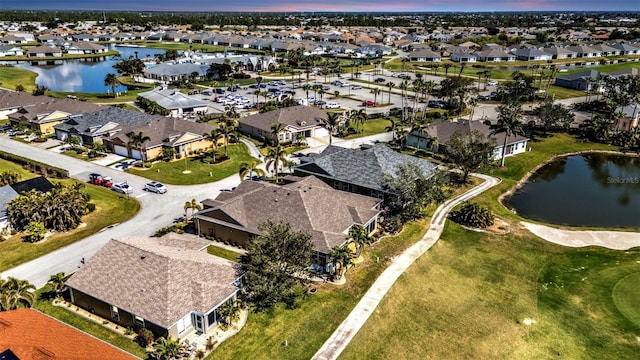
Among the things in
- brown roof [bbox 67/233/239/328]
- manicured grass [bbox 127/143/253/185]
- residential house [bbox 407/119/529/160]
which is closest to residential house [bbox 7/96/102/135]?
manicured grass [bbox 127/143/253/185]

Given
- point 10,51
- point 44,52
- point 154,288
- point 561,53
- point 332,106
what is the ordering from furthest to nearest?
point 561,53
point 44,52
point 10,51
point 332,106
point 154,288

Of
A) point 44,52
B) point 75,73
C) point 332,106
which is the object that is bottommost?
point 332,106

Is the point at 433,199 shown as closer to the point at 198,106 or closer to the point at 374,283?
the point at 374,283

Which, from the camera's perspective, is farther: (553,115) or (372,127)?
(372,127)

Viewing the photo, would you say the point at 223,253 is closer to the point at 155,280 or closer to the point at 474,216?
the point at 155,280

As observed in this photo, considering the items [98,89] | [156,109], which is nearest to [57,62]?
[98,89]

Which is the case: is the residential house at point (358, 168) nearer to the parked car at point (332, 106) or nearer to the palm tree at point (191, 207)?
the palm tree at point (191, 207)

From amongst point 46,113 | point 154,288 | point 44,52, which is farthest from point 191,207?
point 44,52
